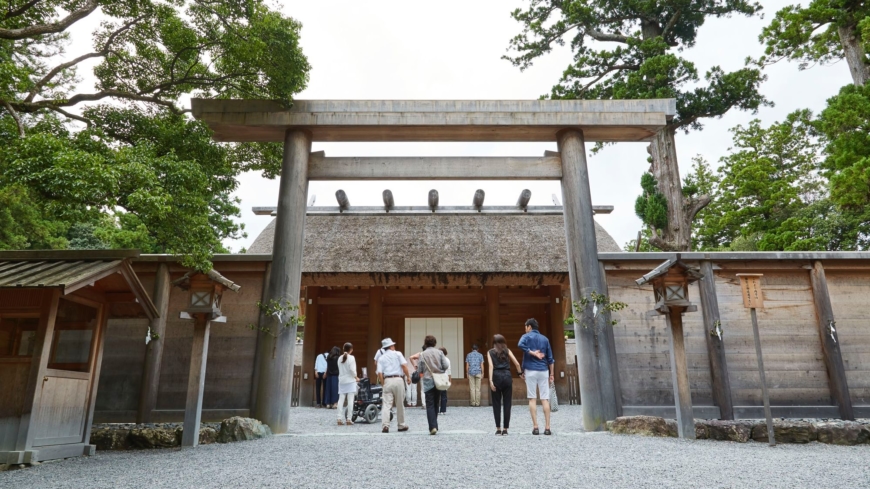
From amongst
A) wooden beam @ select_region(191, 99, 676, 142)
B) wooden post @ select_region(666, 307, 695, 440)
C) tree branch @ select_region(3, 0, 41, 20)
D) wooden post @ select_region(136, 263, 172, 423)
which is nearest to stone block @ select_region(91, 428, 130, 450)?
wooden post @ select_region(136, 263, 172, 423)

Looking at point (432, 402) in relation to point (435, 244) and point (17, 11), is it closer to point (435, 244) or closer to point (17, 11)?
point (435, 244)

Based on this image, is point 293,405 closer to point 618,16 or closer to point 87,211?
point 87,211

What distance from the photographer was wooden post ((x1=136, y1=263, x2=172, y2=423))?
658 cm

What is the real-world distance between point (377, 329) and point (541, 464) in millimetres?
9278

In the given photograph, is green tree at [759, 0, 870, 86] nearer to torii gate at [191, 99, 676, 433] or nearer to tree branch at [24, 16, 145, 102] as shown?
torii gate at [191, 99, 676, 433]

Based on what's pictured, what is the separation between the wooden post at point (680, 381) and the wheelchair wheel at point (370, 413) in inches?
200

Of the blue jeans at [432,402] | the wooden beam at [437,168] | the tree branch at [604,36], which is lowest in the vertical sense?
the blue jeans at [432,402]

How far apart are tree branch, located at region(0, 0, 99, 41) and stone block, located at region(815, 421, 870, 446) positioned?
974cm

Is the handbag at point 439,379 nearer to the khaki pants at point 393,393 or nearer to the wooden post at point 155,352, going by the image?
the khaki pants at point 393,393

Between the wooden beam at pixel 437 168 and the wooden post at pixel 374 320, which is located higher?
the wooden beam at pixel 437 168

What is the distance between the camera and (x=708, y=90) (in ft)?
40.5

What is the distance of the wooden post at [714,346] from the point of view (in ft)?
21.8

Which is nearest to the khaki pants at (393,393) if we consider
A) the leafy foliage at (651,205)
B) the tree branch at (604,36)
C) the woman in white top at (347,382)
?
the woman in white top at (347,382)

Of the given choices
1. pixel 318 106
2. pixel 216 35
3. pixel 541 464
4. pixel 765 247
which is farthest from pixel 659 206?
pixel 216 35
